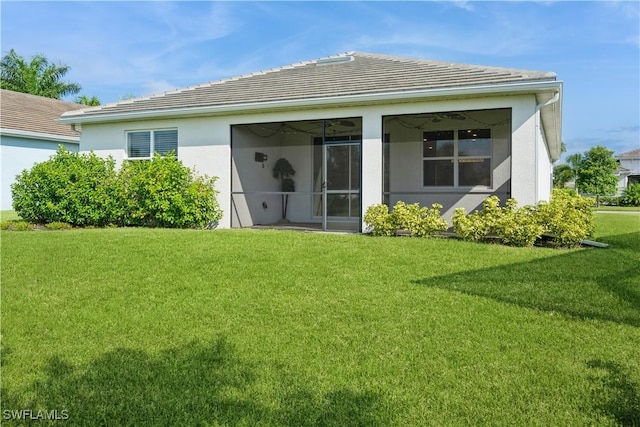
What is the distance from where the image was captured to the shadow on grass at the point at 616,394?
8.72 ft

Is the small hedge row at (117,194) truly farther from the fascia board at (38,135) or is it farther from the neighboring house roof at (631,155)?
the neighboring house roof at (631,155)

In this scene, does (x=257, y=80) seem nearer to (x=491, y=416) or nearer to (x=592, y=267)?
(x=592, y=267)

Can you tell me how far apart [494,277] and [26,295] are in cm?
579

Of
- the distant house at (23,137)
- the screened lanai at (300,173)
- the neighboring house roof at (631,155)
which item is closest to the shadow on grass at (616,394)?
the screened lanai at (300,173)

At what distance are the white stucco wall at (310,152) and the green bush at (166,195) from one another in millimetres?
497

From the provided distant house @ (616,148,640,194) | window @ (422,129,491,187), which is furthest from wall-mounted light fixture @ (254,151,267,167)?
distant house @ (616,148,640,194)

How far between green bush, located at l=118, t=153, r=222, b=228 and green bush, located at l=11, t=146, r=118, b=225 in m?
0.44

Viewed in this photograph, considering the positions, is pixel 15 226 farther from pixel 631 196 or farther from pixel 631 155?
pixel 631 155

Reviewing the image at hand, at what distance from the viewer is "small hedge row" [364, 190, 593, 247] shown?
8.35 metres

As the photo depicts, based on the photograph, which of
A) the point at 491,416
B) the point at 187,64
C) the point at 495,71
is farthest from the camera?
the point at 187,64

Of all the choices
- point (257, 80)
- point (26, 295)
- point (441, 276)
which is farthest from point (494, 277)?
point (257, 80)

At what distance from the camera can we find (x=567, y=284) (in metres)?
5.61

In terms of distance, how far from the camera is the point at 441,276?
237 inches

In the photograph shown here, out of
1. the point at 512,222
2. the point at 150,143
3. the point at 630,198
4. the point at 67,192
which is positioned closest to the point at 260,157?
the point at 150,143
